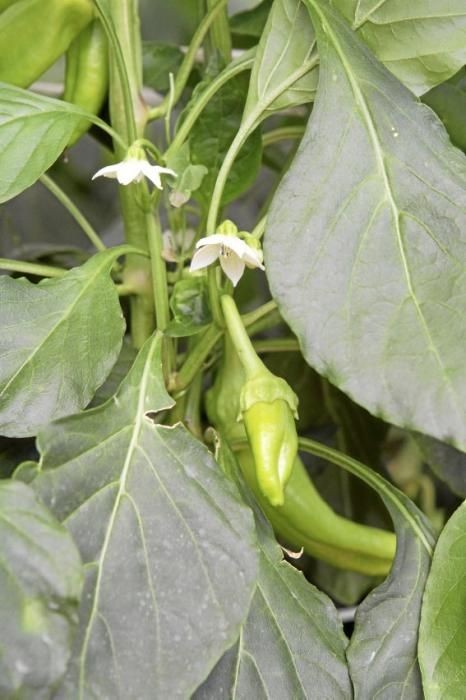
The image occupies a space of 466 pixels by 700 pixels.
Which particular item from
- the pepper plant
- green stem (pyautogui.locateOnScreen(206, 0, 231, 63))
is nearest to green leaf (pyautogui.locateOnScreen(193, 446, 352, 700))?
the pepper plant

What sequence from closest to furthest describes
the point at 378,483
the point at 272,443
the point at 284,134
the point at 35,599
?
the point at 35,599 → the point at 272,443 → the point at 378,483 → the point at 284,134

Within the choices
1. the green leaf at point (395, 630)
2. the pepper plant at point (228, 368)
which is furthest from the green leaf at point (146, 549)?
the green leaf at point (395, 630)

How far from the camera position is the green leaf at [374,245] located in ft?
1.38

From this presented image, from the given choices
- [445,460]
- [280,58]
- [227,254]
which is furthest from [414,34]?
[445,460]

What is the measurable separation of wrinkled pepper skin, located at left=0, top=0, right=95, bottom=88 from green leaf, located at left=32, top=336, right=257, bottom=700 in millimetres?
283

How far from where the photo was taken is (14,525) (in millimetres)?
383

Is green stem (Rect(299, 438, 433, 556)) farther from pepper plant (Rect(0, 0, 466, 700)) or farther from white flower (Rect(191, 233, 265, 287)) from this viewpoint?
white flower (Rect(191, 233, 265, 287))

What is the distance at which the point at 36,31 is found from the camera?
2.03 ft

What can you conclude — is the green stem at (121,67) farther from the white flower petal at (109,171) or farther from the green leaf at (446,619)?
the green leaf at (446,619)

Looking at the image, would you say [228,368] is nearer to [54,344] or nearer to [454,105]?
[54,344]

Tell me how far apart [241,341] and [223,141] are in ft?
0.57

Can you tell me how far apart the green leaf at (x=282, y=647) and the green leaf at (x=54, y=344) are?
0.13m

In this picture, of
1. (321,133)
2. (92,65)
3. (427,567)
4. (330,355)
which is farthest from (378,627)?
(92,65)

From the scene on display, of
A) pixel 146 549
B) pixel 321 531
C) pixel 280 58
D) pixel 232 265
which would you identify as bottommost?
pixel 321 531
